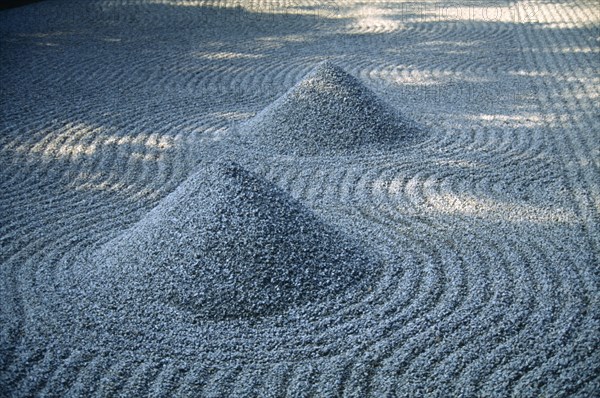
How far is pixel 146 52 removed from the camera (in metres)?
9.79

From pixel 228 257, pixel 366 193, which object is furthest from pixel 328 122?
pixel 228 257

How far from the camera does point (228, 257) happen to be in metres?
3.77

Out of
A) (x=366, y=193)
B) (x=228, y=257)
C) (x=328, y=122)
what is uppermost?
(x=328, y=122)

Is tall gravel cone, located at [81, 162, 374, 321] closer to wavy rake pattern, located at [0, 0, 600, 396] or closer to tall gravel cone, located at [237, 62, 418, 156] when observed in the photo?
wavy rake pattern, located at [0, 0, 600, 396]

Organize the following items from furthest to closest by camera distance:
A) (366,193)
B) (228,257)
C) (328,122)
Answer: (328,122)
(366,193)
(228,257)

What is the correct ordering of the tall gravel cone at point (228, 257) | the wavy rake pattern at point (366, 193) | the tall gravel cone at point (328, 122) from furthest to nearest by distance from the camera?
the tall gravel cone at point (328, 122)
the tall gravel cone at point (228, 257)
the wavy rake pattern at point (366, 193)

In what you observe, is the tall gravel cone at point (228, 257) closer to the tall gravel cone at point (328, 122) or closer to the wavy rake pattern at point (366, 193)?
the wavy rake pattern at point (366, 193)

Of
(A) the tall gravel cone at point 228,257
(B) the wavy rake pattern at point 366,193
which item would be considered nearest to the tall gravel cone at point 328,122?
(B) the wavy rake pattern at point 366,193

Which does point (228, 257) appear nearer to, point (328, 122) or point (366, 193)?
point (366, 193)

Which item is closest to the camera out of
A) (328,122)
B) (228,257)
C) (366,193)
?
(228,257)

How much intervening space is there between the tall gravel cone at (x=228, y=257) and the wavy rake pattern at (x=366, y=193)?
0.75 feet

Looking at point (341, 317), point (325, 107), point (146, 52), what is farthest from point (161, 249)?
point (146, 52)

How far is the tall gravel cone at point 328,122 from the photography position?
6.25m

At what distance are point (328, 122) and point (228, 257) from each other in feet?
9.79
